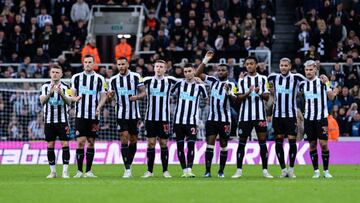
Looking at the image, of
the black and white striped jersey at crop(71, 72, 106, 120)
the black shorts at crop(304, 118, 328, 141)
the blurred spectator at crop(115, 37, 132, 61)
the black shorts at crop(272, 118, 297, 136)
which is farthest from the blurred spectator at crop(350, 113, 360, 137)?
the black and white striped jersey at crop(71, 72, 106, 120)

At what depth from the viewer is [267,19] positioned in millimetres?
32094

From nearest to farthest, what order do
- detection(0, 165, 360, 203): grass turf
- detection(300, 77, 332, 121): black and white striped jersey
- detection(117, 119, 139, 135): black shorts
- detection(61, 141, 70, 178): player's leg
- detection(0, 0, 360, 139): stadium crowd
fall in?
detection(0, 165, 360, 203): grass turf, detection(300, 77, 332, 121): black and white striped jersey, detection(61, 141, 70, 178): player's leg, detection(117, 119, 139, 135): black shorts, detection(0, 0, 360, 139): stadium crowd

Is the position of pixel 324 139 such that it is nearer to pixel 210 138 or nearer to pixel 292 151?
pixel 292 151

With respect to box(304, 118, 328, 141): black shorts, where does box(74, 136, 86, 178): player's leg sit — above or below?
below

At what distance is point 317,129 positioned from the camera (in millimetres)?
19516

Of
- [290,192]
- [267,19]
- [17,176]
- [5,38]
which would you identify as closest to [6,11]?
[5,38]

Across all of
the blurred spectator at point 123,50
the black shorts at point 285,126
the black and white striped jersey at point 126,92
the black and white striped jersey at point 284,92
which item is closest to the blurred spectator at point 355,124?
the blurred spectator at point 123,50

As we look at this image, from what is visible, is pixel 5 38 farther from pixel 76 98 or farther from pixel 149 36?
pixel 76 98

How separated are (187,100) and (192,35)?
11.6m

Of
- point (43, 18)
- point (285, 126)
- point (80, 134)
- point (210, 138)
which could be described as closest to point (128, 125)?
point (80, 134)

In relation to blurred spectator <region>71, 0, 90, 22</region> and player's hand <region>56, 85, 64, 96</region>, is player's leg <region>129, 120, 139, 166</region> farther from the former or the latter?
blurred spectator <region>71, 0, 90, 22</region>

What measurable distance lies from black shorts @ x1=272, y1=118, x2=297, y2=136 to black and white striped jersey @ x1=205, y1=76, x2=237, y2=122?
38.4 inches

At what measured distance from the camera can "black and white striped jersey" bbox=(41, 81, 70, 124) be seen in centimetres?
1982

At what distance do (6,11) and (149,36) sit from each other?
212 inches
